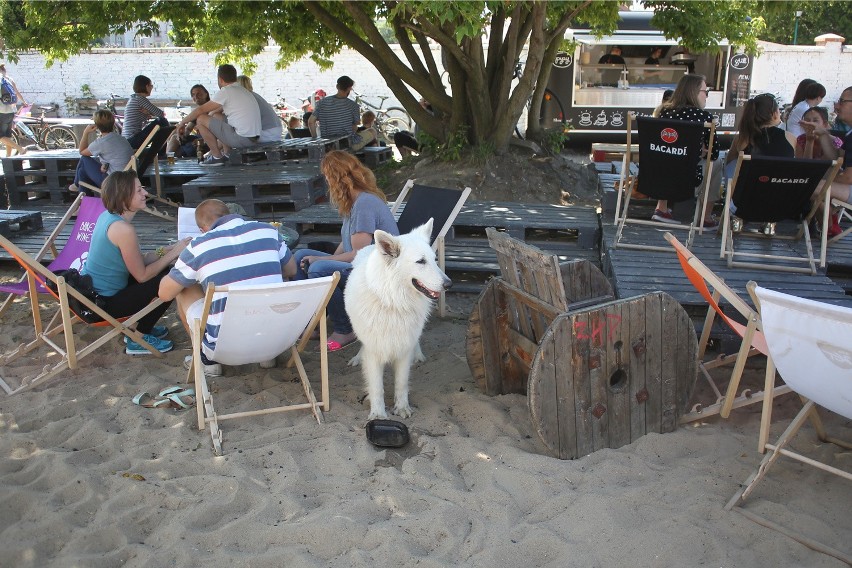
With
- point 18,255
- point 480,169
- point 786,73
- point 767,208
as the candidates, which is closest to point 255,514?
point 18,255

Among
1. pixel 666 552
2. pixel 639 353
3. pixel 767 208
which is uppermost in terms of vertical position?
pixel 767 208

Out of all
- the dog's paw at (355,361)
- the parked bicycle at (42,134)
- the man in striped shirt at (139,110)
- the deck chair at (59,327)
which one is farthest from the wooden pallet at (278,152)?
the parked bicycle at (42,134)

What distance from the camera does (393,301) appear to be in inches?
145

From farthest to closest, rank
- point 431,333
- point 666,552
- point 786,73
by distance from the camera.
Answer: point 786,73, point 431,333, point 666,552

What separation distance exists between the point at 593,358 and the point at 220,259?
208 cm

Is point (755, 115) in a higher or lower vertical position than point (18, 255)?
higher

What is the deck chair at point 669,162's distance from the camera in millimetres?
5535

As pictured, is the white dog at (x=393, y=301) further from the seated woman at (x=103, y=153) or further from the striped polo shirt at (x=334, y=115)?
the striped polo shirt at (x=334, y=115)

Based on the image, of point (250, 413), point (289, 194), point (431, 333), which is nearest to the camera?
point (250, 413)

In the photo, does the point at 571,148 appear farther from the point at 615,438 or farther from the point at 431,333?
the point at 615,438

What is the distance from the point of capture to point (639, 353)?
341 cm

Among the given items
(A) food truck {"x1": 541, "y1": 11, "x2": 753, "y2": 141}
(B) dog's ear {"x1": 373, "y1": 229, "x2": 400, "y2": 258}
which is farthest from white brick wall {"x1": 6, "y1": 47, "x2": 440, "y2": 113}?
(B) dog's ear {"x1": 373, "y1": 229, "x2": 400, "y2": 258}

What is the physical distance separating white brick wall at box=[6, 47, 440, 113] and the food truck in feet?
32.2

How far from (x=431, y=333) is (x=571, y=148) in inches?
444
